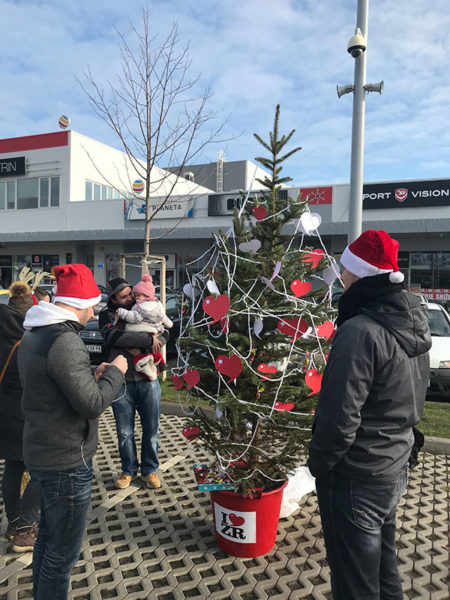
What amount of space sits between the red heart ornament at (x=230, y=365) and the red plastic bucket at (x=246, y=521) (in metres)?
0.83

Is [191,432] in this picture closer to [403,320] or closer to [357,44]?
[403,320]

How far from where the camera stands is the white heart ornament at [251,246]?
110 inches

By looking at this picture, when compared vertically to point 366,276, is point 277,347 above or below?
below

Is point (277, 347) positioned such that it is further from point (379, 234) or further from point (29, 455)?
point (29, 455)

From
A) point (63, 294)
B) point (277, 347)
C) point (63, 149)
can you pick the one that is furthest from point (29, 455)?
point (63, 149)

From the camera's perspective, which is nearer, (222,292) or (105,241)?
(222,292)

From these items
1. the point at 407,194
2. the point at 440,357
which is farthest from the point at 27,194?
the point at 440,357

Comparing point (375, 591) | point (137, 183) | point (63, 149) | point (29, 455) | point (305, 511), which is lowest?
point (305, 511)

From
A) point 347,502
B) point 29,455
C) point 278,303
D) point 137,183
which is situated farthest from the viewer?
point 137,183

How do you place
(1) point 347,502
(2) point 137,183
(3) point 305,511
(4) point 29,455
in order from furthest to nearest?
1. (2) point 137,183
2. (3) point 305,511
3. (4) point 29,455
4. (1) point 347,502

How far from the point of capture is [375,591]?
1.87 m

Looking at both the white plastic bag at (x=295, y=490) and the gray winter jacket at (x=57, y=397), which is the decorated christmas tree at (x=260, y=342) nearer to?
the white plastic bag at (x=295, y=490)

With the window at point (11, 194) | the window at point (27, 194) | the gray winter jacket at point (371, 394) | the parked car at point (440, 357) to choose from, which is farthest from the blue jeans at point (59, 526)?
the window at point (11, 194)

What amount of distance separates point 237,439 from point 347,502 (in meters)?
1.24
